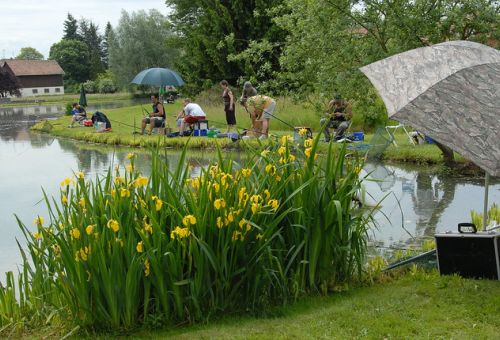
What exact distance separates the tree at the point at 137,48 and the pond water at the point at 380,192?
1796 inches

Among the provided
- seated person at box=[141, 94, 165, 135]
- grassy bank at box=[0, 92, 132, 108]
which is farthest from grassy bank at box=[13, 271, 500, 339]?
grassy bank at box=[0, 92, 132, 108]

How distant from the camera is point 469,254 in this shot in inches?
212

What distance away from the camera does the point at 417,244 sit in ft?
24.8

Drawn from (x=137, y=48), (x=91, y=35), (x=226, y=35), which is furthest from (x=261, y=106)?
(x=91, y=35)

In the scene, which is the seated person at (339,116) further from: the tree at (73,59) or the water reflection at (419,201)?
the tree at (73,59)

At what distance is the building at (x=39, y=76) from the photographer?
95.9 metres

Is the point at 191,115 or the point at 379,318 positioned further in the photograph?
the point at 191,115

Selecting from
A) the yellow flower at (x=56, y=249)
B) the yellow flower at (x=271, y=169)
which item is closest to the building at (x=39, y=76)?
the yellow flower at (x=271, y=169)

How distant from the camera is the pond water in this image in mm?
8156

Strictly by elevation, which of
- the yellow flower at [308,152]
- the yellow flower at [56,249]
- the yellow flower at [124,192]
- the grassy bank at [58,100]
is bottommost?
the yellow flower at [56,249]

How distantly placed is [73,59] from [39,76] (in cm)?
523

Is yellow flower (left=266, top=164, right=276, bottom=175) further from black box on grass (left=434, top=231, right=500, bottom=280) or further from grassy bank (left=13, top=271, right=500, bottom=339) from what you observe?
black box on grass (left=434, top=231, right=500, bottom=280)

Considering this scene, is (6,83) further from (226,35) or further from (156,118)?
(156,118)

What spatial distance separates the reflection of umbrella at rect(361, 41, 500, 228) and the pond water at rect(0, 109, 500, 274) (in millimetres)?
619
